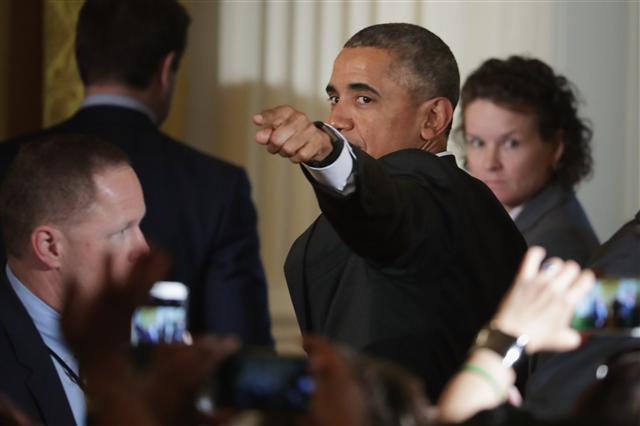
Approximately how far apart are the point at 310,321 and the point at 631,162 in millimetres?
2176

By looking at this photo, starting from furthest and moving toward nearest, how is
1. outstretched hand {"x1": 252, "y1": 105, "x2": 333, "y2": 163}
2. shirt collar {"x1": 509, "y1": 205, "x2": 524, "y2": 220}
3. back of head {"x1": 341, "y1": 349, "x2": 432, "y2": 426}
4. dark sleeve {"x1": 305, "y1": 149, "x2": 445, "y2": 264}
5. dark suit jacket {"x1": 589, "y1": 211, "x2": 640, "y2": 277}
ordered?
shirt collar {"x1": 509, "y1": 205, "x2": 524, "y2": 220}
dark suit jacket {"x1": 589, "y1": 211, "x2": 640, "y2": 277}
dark sleeve {"x1": 305, "y1": 149, "x2": 445, "y2": 264}
outstretched hand {"x1": 252, "y1": 105, "x2": 333, "y2": 163}
back of head {"x1": 341, "y1": 349, "x2": 432, "y2": 426}

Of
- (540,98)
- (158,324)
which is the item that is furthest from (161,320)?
(540,98)

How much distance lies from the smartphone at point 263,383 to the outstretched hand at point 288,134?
0.65 m

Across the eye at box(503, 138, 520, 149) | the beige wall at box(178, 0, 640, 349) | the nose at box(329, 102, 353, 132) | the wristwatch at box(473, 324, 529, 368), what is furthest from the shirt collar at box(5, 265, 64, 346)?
the beige wall at box(178, 0, 640, 349)

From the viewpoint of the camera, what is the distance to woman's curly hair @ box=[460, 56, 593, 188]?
2.92 meters

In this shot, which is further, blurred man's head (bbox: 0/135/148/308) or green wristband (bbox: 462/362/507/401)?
blurred man's head (bbox: 0/135/148/308)

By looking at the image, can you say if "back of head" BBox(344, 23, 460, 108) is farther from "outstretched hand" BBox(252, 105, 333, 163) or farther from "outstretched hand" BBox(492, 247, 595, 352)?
"outstretched hand" BBox(492, 247, 595, 352)

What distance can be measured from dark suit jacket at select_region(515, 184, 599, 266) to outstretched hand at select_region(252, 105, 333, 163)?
1.37 meters

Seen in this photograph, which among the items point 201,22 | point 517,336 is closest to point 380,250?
point 517,336

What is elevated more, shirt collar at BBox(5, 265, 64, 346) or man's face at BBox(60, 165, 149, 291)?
man's face at BBox(60, 165, 149, 291)

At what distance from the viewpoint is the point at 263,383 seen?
0.84m

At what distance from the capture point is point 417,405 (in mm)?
790

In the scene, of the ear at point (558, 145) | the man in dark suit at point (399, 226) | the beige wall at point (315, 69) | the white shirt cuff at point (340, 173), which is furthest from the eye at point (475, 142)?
the white shirt cuff at point (340, 173)

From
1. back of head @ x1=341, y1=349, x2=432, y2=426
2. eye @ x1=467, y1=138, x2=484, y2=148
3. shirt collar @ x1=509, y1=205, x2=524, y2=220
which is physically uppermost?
back of head @ x1=341, y1=349, x2=432, y2=426
